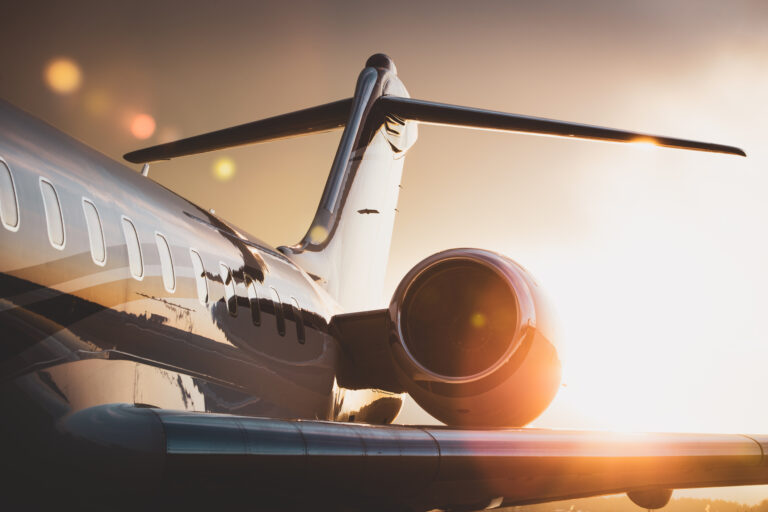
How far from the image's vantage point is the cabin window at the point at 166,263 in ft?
12.3

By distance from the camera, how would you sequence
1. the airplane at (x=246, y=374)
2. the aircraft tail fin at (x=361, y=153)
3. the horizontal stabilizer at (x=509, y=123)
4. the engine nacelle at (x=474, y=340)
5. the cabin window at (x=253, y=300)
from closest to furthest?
the airplane at (x=246, y=374)
the cabin window at (x=253, y=300)
the engine nacelle at (x=474, y=340)
the horizontal stabilizer at (x=509, y=123)
the aircraft tail fin at (x=361, y=153)

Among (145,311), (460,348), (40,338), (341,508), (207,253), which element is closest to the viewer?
(40,338)

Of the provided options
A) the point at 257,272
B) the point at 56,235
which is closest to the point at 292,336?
the point at 257,272

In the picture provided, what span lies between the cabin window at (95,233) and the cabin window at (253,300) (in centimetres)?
150

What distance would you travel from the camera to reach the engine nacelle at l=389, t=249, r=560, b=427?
4.88m

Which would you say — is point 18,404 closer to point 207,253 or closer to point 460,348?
point 207,253

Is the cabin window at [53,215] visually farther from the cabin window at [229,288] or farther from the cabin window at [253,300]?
the cabin window at [253,300]

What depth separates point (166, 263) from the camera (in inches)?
150

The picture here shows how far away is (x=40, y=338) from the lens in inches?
106

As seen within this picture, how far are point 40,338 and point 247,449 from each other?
0.99 metres

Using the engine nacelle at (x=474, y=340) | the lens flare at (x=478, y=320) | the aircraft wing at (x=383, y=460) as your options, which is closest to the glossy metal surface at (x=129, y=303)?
the aircraft wing at (x=383, y=460)

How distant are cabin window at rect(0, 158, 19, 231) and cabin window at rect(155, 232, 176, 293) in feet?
3.43

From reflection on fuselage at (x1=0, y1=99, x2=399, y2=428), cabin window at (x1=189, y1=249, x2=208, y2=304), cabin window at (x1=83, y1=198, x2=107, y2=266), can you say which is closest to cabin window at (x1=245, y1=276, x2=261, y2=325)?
reflection on fuselage at (x1=0, y1=99, x2=399, y2=428)

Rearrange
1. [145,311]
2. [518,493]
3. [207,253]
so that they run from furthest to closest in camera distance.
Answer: [207,253] → [518,493] → [145,311]
